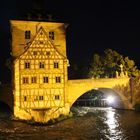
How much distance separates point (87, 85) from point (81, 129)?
12.0 meters

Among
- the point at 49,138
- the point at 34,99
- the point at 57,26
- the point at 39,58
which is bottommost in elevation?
the point at 49,138

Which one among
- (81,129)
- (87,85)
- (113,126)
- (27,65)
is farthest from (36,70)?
(113,126)

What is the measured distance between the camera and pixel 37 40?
151 ft

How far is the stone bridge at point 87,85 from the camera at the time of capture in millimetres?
48625

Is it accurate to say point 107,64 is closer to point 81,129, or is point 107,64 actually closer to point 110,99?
point 110,99

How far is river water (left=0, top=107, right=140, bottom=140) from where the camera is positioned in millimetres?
35188

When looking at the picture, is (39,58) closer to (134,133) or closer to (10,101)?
(10,101)

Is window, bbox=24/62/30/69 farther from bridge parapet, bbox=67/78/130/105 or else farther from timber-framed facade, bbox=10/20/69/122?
bridge parapet, bbox=67/78/130/105

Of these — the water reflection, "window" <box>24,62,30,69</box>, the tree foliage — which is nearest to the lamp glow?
the tree foliage

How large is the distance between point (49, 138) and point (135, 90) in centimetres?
2360

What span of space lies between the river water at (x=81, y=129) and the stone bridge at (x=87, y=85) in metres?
2.83

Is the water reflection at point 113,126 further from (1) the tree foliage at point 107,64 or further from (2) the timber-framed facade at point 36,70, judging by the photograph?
(1) the tree foliage at point 107,64

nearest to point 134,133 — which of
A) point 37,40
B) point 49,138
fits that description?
point 49,138

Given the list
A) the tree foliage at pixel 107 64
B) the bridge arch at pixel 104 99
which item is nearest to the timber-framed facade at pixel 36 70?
the bridge arch at pixel 104 99
